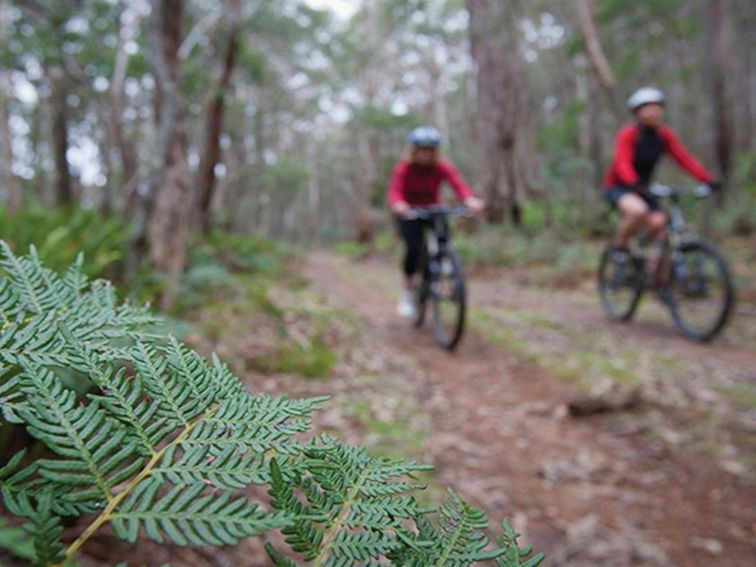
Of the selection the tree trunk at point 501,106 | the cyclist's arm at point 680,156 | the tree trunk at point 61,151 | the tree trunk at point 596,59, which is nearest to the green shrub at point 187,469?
the cyclist's arm at point 680,156

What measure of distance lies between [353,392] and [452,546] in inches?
103

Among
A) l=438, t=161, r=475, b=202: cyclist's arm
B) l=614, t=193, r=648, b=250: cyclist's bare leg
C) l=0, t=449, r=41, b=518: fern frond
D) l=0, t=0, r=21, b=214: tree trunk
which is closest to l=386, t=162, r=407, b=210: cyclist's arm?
l=438, t=161, r=475, b=202: cyclist's arm

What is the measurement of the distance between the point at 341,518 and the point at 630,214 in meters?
4.69

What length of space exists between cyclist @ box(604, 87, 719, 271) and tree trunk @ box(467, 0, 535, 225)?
5028 mm

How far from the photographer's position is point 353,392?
3061 mm

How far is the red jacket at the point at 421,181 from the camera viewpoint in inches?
191

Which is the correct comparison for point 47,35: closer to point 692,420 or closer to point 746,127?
point 692,420

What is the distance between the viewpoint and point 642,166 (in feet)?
16.0

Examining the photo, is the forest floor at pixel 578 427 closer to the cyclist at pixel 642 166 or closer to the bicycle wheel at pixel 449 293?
the bicycle wheel at pixel 449 293

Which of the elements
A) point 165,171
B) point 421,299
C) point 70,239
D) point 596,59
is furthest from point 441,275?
point 596,59

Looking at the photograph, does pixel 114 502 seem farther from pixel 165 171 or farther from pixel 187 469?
pixel 165 171

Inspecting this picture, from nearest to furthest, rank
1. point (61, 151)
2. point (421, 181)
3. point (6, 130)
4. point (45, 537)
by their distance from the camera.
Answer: point (45, 537)
point (421, 181)
point (61, 151)
point (6, 130)

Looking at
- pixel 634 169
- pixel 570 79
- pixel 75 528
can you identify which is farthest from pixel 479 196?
pixel 570 79

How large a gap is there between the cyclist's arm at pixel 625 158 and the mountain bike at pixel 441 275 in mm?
1352
